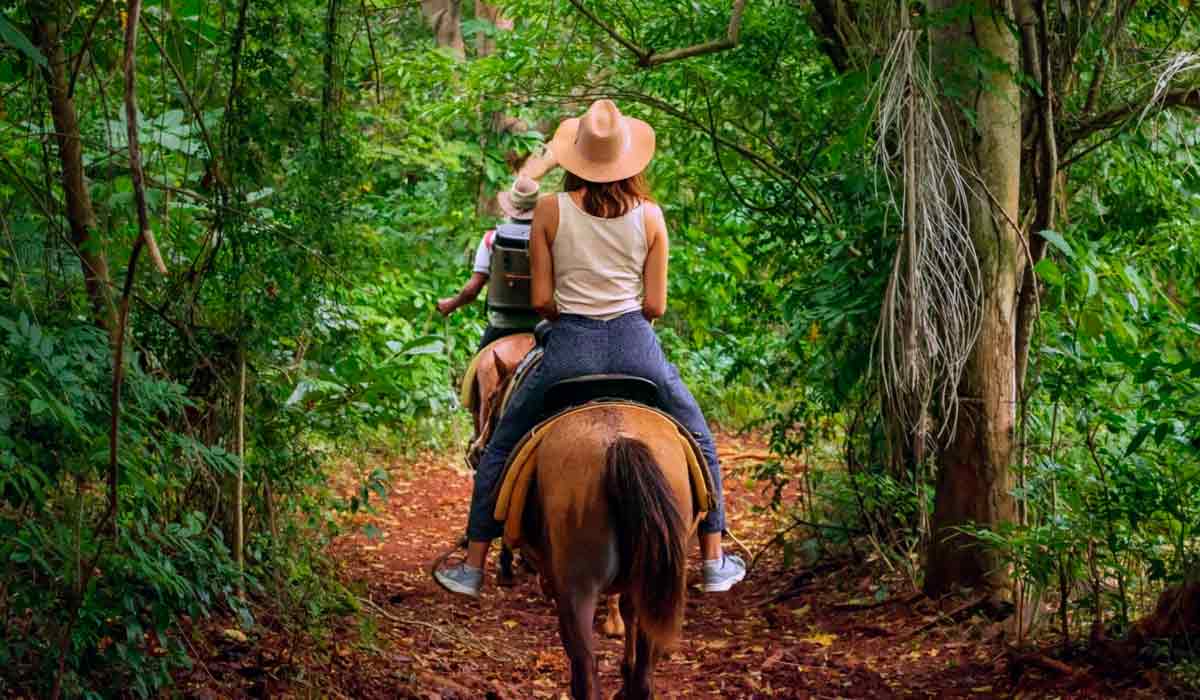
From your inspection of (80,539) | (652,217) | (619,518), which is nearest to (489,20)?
(652,217)

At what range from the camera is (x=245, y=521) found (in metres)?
5.94

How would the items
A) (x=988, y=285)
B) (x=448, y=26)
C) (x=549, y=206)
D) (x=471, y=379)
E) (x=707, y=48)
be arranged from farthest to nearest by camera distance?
1. (x=448, y=26)
2. (x=471, y=379)
3. (x=707, y=48)
4. (x=988, y=285)
5. (x=549, y=206)

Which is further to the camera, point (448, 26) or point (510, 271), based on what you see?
point (448, 26)

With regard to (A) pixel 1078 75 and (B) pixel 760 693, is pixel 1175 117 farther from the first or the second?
(B) pixel 760 693

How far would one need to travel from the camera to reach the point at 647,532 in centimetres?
454

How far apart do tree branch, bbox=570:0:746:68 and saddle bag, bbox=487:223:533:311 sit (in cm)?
134

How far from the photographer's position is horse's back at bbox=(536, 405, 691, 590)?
4.66 m

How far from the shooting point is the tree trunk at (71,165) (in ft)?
14.8

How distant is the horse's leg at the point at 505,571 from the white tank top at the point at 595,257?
114 inches

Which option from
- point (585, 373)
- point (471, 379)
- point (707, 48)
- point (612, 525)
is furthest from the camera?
point (471, 379)

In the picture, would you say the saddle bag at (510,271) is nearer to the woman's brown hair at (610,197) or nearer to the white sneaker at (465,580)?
the woman's brown hair at (610,197)

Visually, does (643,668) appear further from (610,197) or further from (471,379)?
(471,379)

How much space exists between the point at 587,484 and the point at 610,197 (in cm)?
144

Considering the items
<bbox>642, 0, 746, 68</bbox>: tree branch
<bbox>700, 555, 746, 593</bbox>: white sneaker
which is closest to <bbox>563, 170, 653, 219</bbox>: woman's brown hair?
<bbox>700, 555, 746, 593</bbox>: white sneaker
